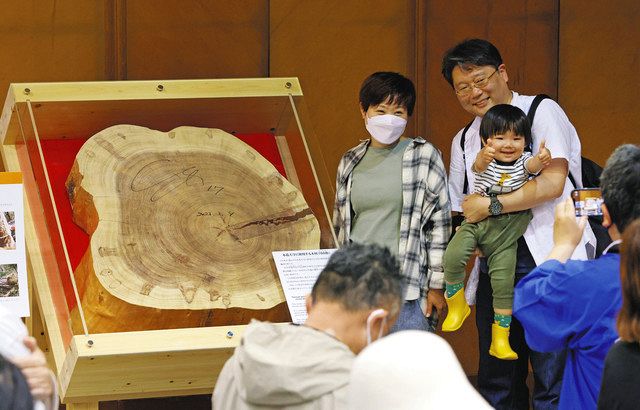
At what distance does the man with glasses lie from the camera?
181 inches

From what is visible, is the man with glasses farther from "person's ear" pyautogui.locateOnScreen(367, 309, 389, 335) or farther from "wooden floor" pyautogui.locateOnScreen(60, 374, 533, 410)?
"person's ear" pyautogui.locateOnScreen(367, 309, 389, 335)

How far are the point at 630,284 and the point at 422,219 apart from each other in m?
2.00

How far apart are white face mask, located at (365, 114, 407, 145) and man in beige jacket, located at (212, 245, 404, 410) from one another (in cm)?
191

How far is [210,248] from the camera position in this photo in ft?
16.0

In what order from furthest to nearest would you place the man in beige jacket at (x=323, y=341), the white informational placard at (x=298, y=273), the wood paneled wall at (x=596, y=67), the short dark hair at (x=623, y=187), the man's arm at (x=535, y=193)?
the wood paneled wall at (x=596, y=67)
the white informational placard at (x=298, y=273)
the man's arm at (x=535, y=193)
the short dark hair at (x=623, y=187)
the man in beige jacket at (x=323, y=341)

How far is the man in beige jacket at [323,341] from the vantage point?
2572 millimetres

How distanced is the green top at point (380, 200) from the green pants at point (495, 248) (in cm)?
24

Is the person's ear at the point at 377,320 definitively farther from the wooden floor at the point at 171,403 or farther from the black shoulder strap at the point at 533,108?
the wooden floor at the point at 171,403

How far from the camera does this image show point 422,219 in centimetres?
482

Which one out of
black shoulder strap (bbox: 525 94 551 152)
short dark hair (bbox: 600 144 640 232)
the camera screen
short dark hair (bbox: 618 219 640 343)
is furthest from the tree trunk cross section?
short dark hair (bbox: 618 219 640 343)

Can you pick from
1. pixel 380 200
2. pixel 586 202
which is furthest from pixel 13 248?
pixel 586 202

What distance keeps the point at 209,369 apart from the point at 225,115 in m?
1.19

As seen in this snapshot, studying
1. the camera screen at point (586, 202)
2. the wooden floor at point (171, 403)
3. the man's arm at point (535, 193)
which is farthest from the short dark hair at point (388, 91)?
the wooden floor at point (171, 403)

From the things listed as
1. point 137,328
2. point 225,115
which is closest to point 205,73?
point 225,115
